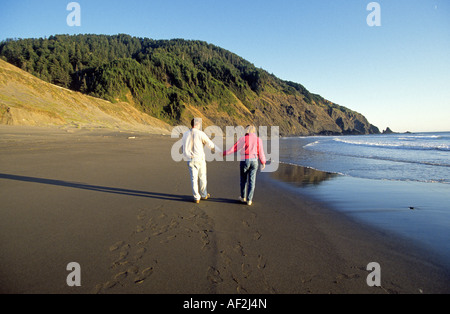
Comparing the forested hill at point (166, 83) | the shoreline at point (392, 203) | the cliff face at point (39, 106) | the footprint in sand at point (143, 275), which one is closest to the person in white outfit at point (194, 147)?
the footprint in sand at point (143, 275)

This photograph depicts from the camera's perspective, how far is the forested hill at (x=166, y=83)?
60.1 metres

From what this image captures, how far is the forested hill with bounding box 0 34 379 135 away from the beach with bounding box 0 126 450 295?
168 ft

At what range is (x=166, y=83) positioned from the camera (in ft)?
253

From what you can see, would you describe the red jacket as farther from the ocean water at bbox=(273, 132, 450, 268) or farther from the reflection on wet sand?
the reflection on wet sand

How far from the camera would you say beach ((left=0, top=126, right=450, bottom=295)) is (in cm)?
256

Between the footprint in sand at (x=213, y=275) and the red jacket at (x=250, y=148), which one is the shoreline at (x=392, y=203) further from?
the footprint in sand at (x=213, y=275)

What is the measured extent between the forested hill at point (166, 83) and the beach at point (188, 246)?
168 feet

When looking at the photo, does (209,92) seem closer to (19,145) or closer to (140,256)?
(19,145)

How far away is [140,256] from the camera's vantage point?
305 centimetres

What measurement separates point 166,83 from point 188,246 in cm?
8091

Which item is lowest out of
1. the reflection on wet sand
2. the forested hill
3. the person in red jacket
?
the reflection on wet sand

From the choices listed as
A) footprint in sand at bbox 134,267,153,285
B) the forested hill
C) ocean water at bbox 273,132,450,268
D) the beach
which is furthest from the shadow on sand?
the forested hill
